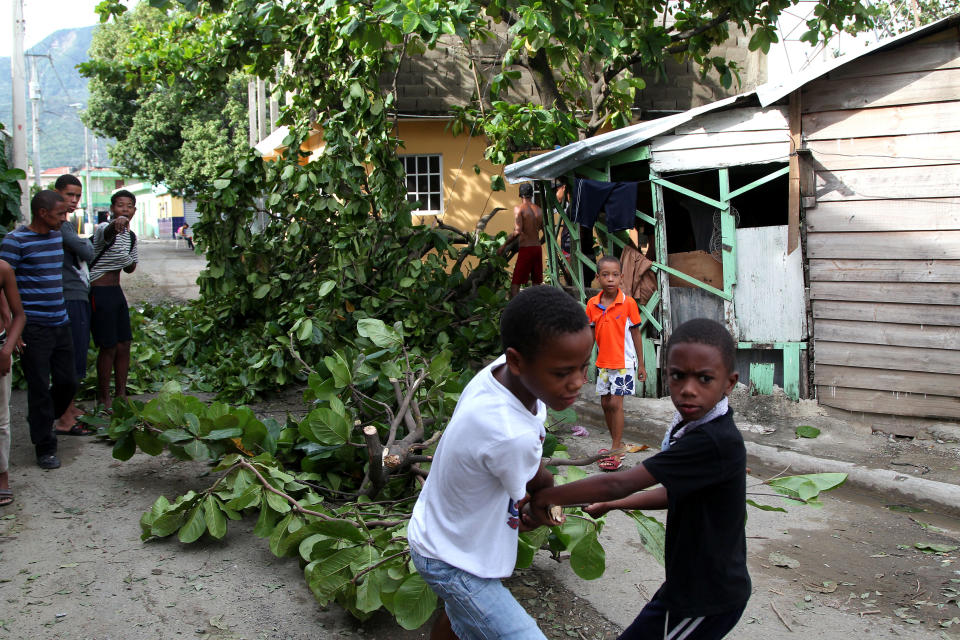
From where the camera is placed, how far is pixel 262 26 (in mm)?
9203

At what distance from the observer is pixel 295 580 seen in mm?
3889

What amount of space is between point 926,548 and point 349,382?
344 centimetres

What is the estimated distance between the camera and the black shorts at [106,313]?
6539 mm

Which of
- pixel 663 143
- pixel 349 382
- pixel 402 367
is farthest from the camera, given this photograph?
pixel 663 143

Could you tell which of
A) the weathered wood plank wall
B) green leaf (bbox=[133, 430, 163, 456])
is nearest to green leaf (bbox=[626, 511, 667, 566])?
green leaf (bbox=[133, 430, 163, 456])

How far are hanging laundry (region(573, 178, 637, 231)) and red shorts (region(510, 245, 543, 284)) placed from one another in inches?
75.8

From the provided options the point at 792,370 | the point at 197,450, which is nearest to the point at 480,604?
the point at 197,450

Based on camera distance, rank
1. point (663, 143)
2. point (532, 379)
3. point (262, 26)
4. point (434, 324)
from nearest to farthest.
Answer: point (532, 379)
point (663, 143)
point (434, 324)
point (262, 26)

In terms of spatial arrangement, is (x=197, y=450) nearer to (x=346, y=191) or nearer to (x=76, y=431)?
(x=76, y=431)

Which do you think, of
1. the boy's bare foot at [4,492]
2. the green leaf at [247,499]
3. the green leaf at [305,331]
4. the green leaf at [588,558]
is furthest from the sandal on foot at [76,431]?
the green leaf at [588,558]

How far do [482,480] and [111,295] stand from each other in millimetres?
5504

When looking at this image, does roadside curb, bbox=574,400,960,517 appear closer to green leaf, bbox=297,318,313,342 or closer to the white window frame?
green leaf, bbox=297,318,313,342

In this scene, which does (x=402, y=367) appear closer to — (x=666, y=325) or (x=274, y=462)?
(x=274, y=462)

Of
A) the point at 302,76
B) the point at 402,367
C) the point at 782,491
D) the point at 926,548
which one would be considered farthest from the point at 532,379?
the point at 302,76
